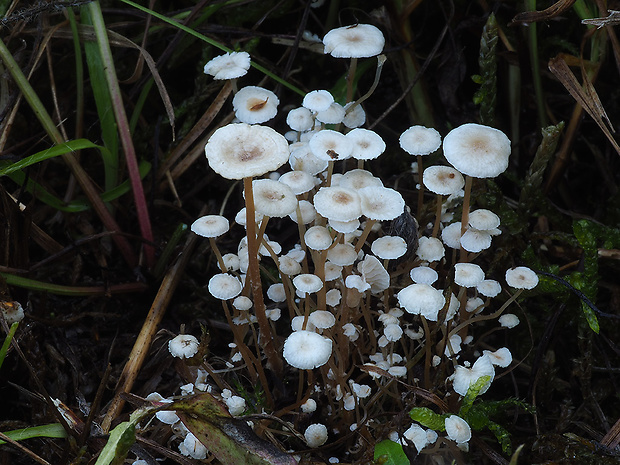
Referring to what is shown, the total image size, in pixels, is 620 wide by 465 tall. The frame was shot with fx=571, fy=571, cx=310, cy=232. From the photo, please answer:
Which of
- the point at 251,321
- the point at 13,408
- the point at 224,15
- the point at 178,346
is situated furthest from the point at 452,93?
the point at 13,408

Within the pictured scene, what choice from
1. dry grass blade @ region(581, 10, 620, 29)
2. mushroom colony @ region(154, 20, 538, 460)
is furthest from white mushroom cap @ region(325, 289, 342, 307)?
dry grass blade @ region(581, 10, 620, 29)

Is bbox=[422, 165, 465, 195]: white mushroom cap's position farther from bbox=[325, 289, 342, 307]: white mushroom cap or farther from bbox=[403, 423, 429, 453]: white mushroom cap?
bbox=[403, 423, 429, 453]: white mushroom cap

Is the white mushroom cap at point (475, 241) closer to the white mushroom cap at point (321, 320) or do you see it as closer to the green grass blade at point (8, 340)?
the white mushroom cap at point (321, 320)

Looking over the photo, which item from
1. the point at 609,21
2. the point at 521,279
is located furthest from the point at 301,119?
the point at 609,21

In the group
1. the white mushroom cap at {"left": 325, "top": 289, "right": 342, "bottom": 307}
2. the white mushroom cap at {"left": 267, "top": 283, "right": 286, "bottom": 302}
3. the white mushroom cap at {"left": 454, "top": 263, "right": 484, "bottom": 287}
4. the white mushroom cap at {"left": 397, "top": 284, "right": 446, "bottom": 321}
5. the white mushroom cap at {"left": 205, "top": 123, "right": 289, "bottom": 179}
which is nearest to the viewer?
the white mushroom cap at {"left": 205, "top": 123, "right": 289, "bottom": 179}

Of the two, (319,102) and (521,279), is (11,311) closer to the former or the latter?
(319,102)

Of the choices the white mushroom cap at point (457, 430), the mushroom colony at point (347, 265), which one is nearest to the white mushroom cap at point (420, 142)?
the mushroom colony at point (347, 265)
